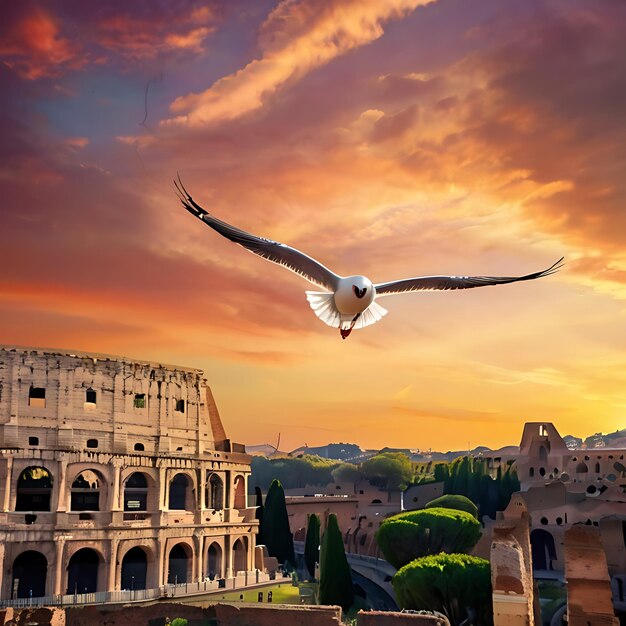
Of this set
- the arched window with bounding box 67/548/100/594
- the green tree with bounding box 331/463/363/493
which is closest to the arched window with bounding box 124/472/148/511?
the arched window with bounding box 67/548/100/594

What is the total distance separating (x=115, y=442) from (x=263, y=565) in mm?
14949

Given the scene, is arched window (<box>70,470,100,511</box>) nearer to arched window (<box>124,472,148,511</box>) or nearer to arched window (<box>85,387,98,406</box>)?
arched window (<box>124,472,148,511</box>)

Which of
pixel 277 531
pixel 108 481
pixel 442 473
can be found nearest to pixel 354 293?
pixel 108 481

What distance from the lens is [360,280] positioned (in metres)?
10.6

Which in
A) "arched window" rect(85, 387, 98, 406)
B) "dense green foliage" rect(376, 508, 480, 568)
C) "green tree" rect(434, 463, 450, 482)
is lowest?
"dense green foliage" rect(376, 508, 480, 568)

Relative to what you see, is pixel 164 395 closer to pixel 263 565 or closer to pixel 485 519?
pixel 263 565

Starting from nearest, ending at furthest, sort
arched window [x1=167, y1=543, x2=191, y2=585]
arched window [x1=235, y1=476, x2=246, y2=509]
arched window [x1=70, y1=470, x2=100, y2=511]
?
arched window [x1=70, y1=470, x2=100, y2=511]
arched window [x1=167, y1=543, x2=191, y2=585]
arched window [x1=235, y1=476, x2=246, y2=509]

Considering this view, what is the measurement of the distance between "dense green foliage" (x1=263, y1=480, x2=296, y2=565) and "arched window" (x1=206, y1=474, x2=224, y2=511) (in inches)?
250

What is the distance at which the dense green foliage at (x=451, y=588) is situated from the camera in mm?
40500

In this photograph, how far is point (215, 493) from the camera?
59.7 metres

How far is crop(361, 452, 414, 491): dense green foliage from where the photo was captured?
4338 inches

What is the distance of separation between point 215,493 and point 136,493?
6830 millimetres

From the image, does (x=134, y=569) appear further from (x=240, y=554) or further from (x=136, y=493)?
(x=240, y=554)

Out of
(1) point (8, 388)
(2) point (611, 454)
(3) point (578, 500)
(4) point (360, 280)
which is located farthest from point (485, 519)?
(4) point (360, 280)
